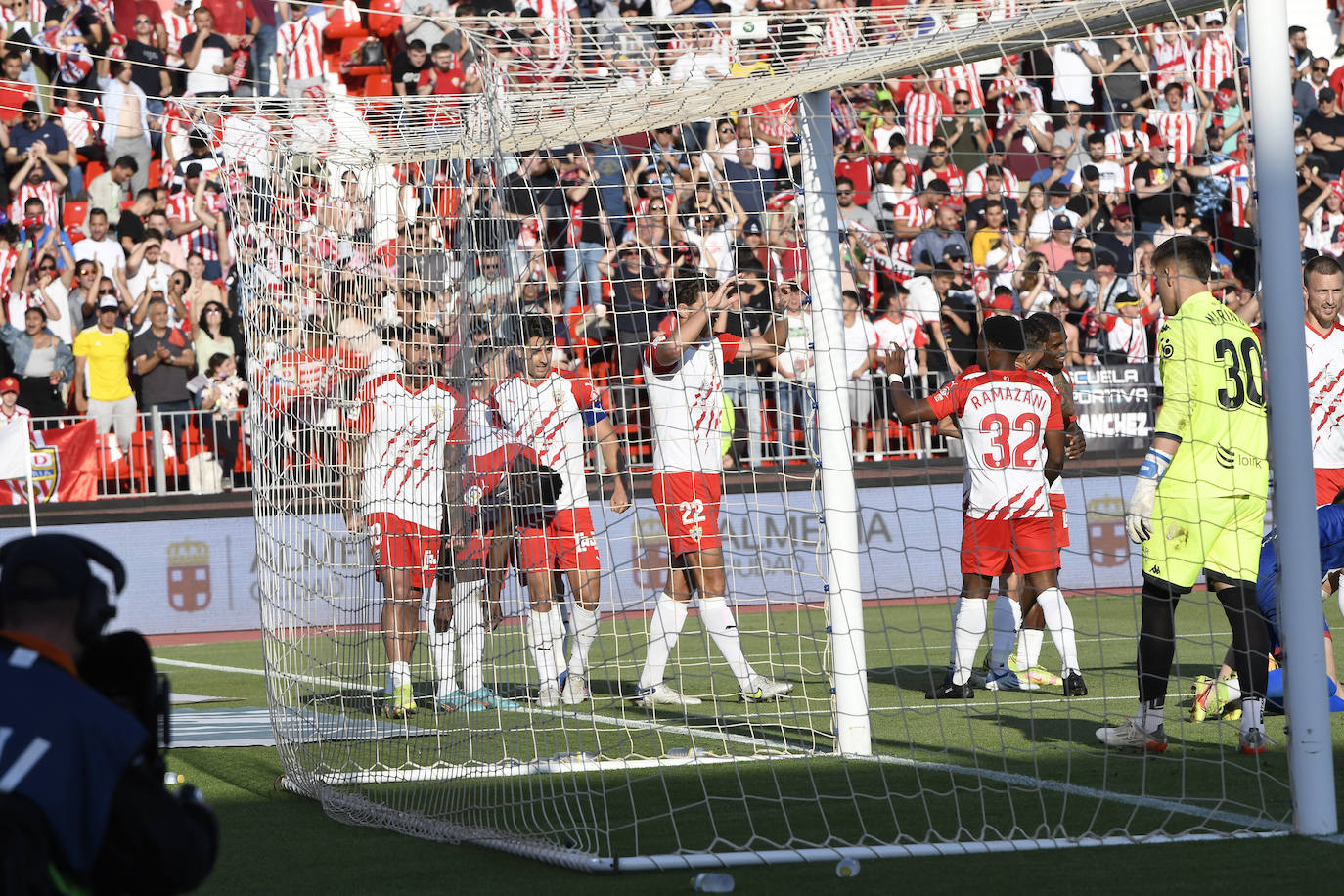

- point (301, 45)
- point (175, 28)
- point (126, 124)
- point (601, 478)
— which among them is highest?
point (175, 28)

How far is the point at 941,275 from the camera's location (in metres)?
13.5

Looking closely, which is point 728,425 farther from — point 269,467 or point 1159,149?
point 1159,149

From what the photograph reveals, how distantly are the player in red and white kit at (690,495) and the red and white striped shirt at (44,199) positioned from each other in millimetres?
11907

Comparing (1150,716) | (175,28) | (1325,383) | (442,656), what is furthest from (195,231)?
(1150,716)

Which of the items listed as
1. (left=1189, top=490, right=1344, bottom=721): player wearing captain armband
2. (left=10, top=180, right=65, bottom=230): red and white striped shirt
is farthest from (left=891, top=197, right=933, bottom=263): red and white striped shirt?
(left=10, top=180, right=65, bottom=230): red and white striped shirt

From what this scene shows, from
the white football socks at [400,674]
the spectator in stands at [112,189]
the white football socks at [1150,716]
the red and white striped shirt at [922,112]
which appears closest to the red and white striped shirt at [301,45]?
the spectator in stands at [112,189]

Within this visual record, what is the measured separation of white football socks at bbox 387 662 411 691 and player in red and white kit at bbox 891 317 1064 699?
3146mm

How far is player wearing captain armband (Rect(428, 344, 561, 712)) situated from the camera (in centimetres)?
704

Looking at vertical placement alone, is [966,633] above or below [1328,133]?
below

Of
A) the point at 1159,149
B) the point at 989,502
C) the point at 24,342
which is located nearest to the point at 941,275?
the point at 1159,149

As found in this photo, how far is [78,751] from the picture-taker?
2.70m

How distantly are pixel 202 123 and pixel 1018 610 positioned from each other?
5.82 m

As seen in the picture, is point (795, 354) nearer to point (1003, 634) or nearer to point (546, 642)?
point (1003, 634)

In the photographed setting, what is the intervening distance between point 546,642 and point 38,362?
10.8 m
